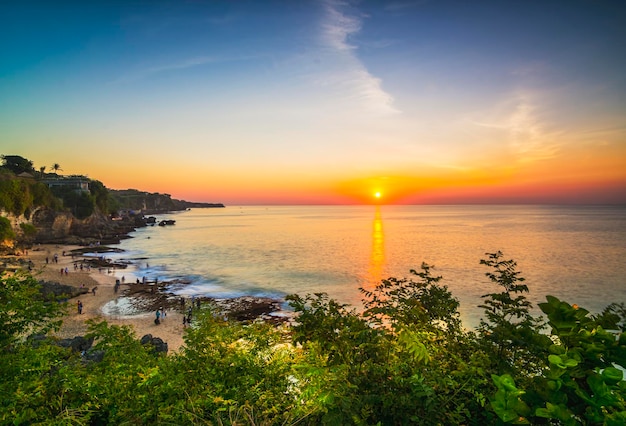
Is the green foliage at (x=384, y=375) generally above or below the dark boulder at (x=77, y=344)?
above

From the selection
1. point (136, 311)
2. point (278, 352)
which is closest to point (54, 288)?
point (136, 311)

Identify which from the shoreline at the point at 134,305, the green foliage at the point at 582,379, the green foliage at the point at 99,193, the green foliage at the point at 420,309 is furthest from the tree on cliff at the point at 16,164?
the green foliage at the point at 582,379

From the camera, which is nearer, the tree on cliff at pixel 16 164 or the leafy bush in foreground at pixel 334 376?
the leafy bush in foreground at pixel 334 376

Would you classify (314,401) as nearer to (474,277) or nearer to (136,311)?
(136,311)

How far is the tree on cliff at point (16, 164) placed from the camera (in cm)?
10307

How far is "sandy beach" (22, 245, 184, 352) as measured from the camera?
28.9 m

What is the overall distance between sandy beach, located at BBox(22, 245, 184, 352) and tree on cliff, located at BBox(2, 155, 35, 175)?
5951cm

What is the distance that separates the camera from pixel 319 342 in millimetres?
6234

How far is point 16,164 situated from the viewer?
106 meters

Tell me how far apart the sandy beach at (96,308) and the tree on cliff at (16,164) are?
195ft

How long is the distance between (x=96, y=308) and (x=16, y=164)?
106910 mm

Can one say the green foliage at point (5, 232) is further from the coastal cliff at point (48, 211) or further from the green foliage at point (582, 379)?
the green foliage at point (582, 379)

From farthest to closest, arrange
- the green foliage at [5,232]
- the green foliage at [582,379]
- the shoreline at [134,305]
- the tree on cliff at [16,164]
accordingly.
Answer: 1. the tree on cliff at [16,164]
2. the green foliage at [5,232]
3. the shoreline at [134,305]
4. the green foliage at [582,379]

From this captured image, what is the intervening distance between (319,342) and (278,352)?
6.07 ft
